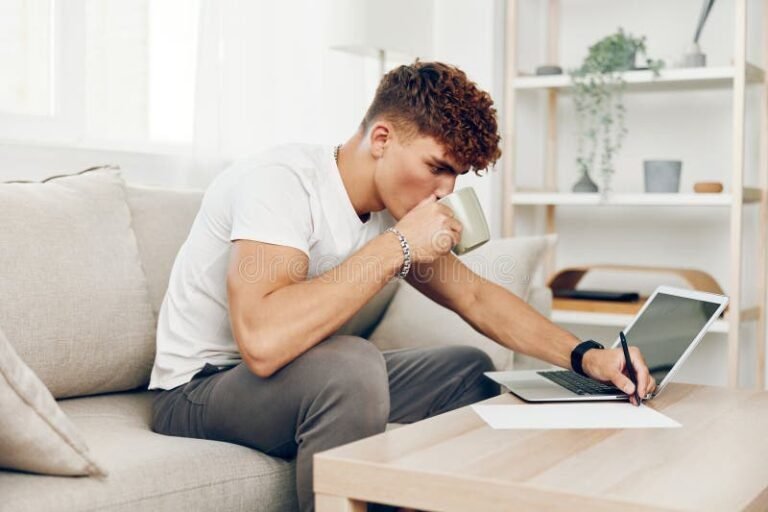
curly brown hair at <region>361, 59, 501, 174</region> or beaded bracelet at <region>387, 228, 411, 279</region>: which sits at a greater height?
curly brown hair at <region>361, 59, 501, 174</region>

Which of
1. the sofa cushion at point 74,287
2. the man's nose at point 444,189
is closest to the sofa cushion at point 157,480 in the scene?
the sofa cushion at point 74,287

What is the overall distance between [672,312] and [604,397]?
29cm

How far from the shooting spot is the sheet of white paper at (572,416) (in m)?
1.39

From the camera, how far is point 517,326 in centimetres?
188

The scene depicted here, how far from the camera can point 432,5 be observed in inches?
124

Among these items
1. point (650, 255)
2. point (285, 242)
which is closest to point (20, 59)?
point (285, 242)

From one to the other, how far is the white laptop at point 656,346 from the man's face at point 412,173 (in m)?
0.36

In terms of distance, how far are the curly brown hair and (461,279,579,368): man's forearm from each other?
0.30m

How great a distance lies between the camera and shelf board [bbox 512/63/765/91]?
9.56 ft

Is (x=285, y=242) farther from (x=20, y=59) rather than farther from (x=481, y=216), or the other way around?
(x=20, y=59)

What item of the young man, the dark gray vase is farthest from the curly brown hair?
the dark gray vase

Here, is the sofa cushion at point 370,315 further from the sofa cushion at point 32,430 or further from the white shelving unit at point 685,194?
the sofa cushion at point 32,430

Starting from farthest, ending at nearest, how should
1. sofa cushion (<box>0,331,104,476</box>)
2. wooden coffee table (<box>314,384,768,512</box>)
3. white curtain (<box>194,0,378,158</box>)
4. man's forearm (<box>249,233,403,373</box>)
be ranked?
white curtain (<box>194,0,378,158</box>) → man's forearm (<box>249,233,403,373</box>) → sofa cushion (<box>0,331,104,476</box>) → wooden coffee table (<box>314,384,768,512</box>)

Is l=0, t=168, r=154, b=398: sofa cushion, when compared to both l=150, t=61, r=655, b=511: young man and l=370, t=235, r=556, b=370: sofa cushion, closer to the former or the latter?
l=150, t=61, r=655, b=511: young man
